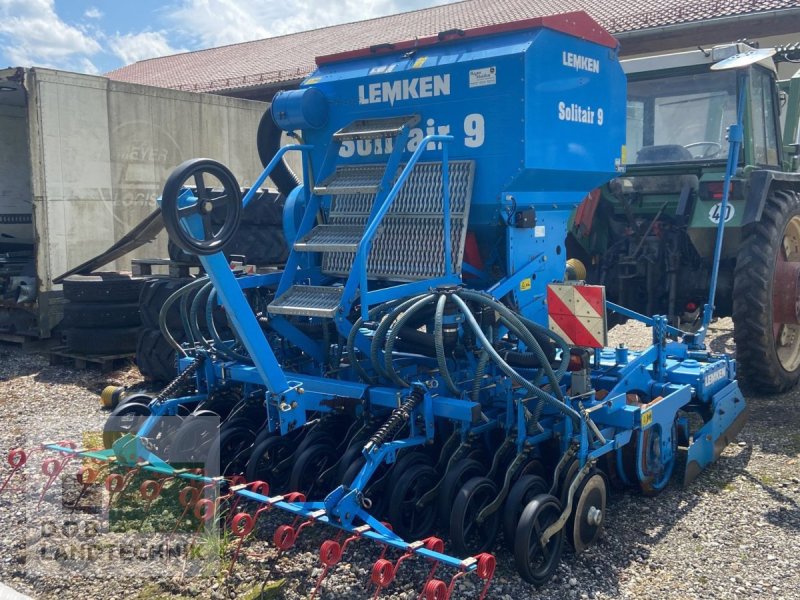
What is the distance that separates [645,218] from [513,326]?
3138mm

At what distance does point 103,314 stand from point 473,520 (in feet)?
17.3

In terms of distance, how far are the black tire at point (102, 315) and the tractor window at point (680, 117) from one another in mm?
4856

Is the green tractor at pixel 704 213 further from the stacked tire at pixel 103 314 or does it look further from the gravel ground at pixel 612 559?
the stacked tire at pixel 103 314

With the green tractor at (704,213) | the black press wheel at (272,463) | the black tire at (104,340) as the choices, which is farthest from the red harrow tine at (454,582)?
the black tire at (104,340)

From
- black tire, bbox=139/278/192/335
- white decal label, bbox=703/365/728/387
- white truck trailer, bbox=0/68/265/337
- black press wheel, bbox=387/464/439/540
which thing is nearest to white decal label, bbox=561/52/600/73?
white decal label, bbox=703/365/728/387

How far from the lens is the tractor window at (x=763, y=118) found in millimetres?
6031

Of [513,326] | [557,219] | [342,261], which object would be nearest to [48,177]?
[342,261]

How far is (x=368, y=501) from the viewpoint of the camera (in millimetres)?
3311

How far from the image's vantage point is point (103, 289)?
7.48 m

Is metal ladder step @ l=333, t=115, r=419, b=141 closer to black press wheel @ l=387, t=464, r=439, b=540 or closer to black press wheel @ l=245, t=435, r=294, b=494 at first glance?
black press wheel @ l=245, t=435, r=294, b=494

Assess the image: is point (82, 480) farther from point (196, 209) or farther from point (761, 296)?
point (761, 296)

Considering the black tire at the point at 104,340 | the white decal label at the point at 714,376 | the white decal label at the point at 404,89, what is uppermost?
the white decal label at the point at 404,89

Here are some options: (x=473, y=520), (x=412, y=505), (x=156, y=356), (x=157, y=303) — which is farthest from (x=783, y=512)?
(x=157, y=303)

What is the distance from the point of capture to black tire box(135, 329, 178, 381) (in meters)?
6.61
